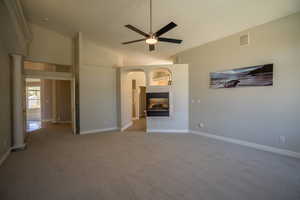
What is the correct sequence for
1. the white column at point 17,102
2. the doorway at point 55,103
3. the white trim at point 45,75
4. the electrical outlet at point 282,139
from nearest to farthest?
1. the electrical outlet at point 282,139
2. the white column at point 17,102
3. the white trim at point 45,75
4. the doorway at point 55,103

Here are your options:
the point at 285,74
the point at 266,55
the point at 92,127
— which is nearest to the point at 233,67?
the point at 266,55

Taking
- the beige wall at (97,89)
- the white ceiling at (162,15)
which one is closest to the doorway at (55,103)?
the beige wall at (97,89)

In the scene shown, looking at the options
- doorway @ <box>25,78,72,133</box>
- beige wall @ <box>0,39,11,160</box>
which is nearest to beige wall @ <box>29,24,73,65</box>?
beige wall @ <box>0,39,11,160</box>

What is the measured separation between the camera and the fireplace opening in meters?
5.50

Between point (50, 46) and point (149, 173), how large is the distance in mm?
5373

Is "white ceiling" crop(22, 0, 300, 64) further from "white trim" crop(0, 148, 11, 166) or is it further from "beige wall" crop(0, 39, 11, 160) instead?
"white trim" crop(0, 148, 11, 166)

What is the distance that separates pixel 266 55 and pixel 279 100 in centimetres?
109

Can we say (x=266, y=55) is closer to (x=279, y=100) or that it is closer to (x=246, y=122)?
→ (x=279, y=100)

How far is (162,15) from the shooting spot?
3580 millimetres

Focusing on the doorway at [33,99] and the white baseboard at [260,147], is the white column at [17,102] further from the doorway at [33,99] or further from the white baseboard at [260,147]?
the doorway at [33,99]

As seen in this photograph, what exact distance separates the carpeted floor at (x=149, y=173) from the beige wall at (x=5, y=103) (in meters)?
0.37

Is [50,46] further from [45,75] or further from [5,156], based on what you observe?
[5,156]

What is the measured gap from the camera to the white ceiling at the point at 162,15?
10.1ft

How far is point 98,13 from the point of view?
3.75 m
